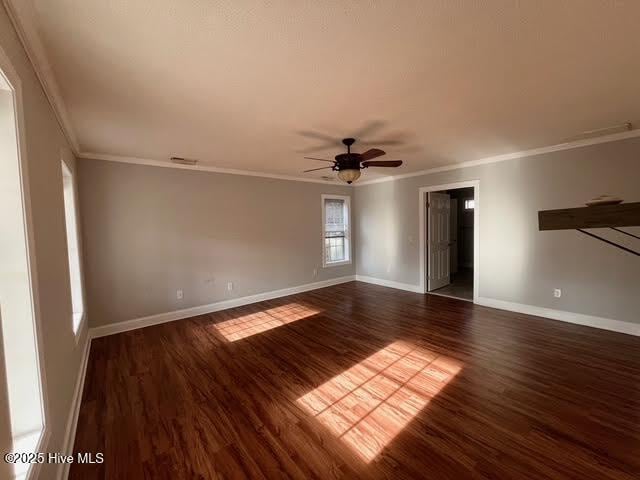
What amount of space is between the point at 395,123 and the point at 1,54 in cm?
267

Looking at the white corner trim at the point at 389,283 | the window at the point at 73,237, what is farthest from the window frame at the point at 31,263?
the white corner trim at the point at 389,283

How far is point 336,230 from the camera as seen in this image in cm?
647

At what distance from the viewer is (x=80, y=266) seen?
3.16 m

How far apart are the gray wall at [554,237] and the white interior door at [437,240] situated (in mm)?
592

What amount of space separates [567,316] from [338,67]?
4.42 meters

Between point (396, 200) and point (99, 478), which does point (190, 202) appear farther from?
point (396, 200)

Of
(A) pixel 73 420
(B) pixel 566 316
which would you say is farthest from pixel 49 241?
(B) pixel 566 316

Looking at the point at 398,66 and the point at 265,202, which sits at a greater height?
the point at 398,66

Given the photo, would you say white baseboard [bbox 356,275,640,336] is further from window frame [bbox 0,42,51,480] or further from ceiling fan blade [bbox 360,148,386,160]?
window frame [bbox 0,42,51,480]

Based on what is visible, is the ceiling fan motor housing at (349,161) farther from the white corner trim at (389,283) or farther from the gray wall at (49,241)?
the white corner trim at (389,283)

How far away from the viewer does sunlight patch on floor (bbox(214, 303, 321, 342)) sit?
361 cm

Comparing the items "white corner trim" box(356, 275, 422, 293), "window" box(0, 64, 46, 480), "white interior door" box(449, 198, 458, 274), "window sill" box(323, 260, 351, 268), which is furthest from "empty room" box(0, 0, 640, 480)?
"white interior door" box(449, 198, 458, 274)

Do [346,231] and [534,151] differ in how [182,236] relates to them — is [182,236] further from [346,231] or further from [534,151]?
[534,151]

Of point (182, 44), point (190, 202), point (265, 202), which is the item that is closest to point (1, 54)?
point (182, 44)
